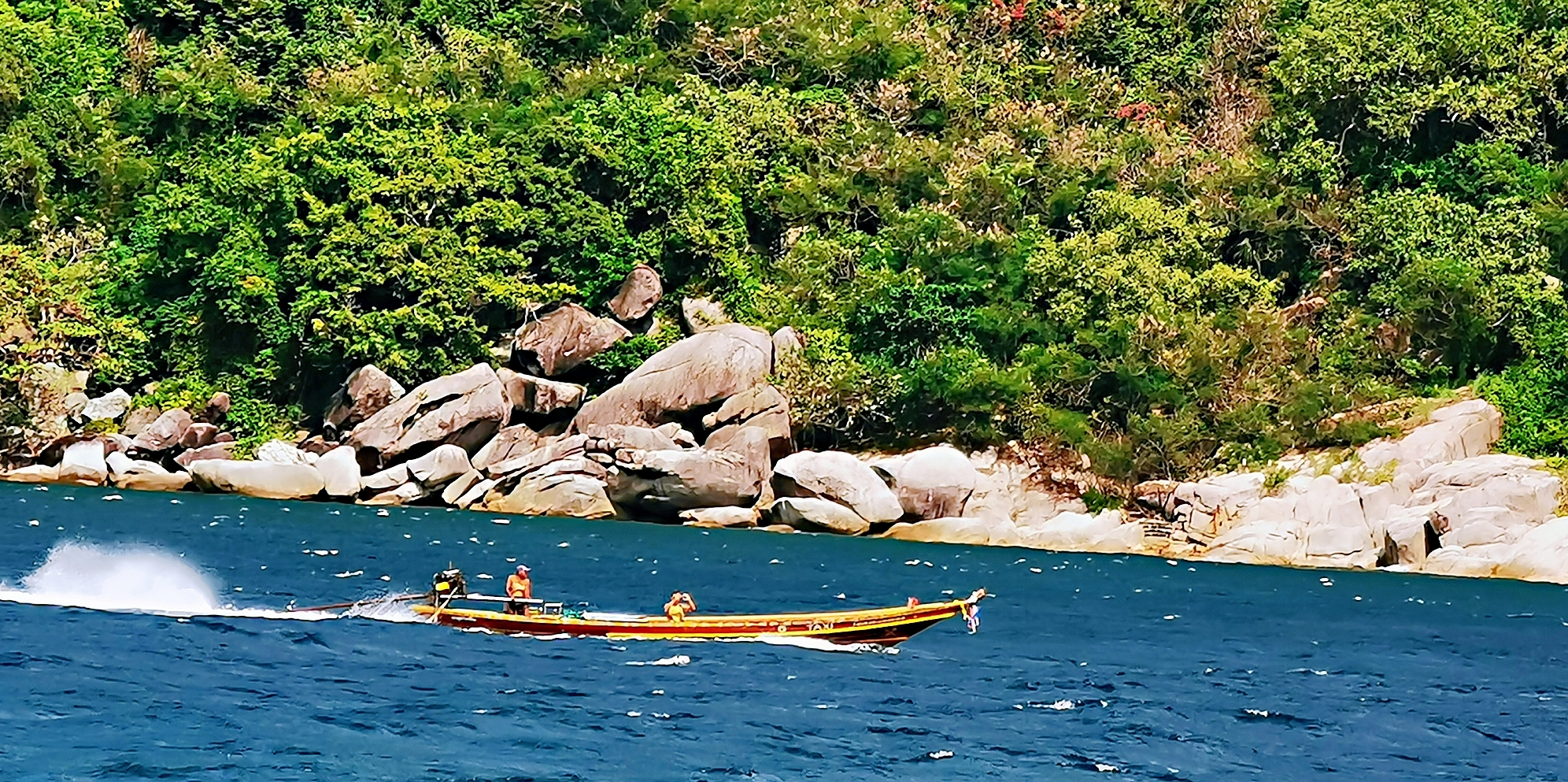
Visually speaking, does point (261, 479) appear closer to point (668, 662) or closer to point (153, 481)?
point (153, 481)

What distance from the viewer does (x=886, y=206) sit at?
74062 millimetres

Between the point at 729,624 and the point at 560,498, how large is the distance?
2900 cm

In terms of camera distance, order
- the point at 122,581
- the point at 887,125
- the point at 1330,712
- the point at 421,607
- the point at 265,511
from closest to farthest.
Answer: the point at 1330,712
the point at 421,607
the point at 122,581
the point at 265,511
the point at 887,125

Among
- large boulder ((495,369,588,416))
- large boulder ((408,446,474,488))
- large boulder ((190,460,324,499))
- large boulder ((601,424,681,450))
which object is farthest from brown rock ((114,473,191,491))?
large boulder ((601,424,681,450))

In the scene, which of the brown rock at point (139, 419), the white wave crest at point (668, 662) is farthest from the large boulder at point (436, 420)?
the white wave crest at point (668, 662)

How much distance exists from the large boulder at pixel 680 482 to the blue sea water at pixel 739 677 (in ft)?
34.0

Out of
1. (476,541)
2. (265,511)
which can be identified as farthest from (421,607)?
(265,511)

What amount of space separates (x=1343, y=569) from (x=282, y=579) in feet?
99.2

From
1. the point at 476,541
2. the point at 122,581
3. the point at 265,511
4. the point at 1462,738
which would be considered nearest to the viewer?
the point at 1462,738

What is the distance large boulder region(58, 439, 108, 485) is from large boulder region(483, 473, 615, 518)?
46.2ft

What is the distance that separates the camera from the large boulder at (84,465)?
215 ft

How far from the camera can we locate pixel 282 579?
1655 inches

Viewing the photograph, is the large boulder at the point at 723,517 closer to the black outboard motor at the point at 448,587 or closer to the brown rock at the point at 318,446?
the brown rock at the point at 318,446

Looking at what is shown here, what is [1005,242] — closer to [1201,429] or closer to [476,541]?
[1201,429]
